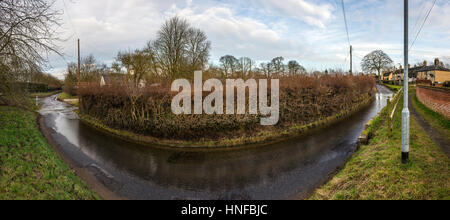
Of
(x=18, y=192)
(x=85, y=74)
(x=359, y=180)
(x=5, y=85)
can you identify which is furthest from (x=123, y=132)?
(x=85, y=74)

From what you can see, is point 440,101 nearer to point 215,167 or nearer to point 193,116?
point 215,167

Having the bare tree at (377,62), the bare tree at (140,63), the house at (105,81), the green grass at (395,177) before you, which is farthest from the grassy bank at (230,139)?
the bare tree at (377,62)

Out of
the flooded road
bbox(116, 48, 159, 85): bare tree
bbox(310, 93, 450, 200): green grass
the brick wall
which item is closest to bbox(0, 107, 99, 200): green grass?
the flooded road

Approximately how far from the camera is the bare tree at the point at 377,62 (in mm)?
50469

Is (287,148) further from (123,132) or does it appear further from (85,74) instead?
(85,74)

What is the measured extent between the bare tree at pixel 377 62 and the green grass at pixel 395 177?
57.0 m

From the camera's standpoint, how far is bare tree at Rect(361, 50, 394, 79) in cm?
5047

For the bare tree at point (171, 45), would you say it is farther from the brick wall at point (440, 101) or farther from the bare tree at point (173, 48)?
the brick wall at point (440, 101)

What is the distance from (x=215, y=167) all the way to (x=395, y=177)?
5.44 meters

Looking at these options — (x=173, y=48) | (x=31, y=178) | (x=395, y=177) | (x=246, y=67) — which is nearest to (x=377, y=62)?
(x=246, y=67)

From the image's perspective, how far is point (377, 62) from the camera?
51.6m
